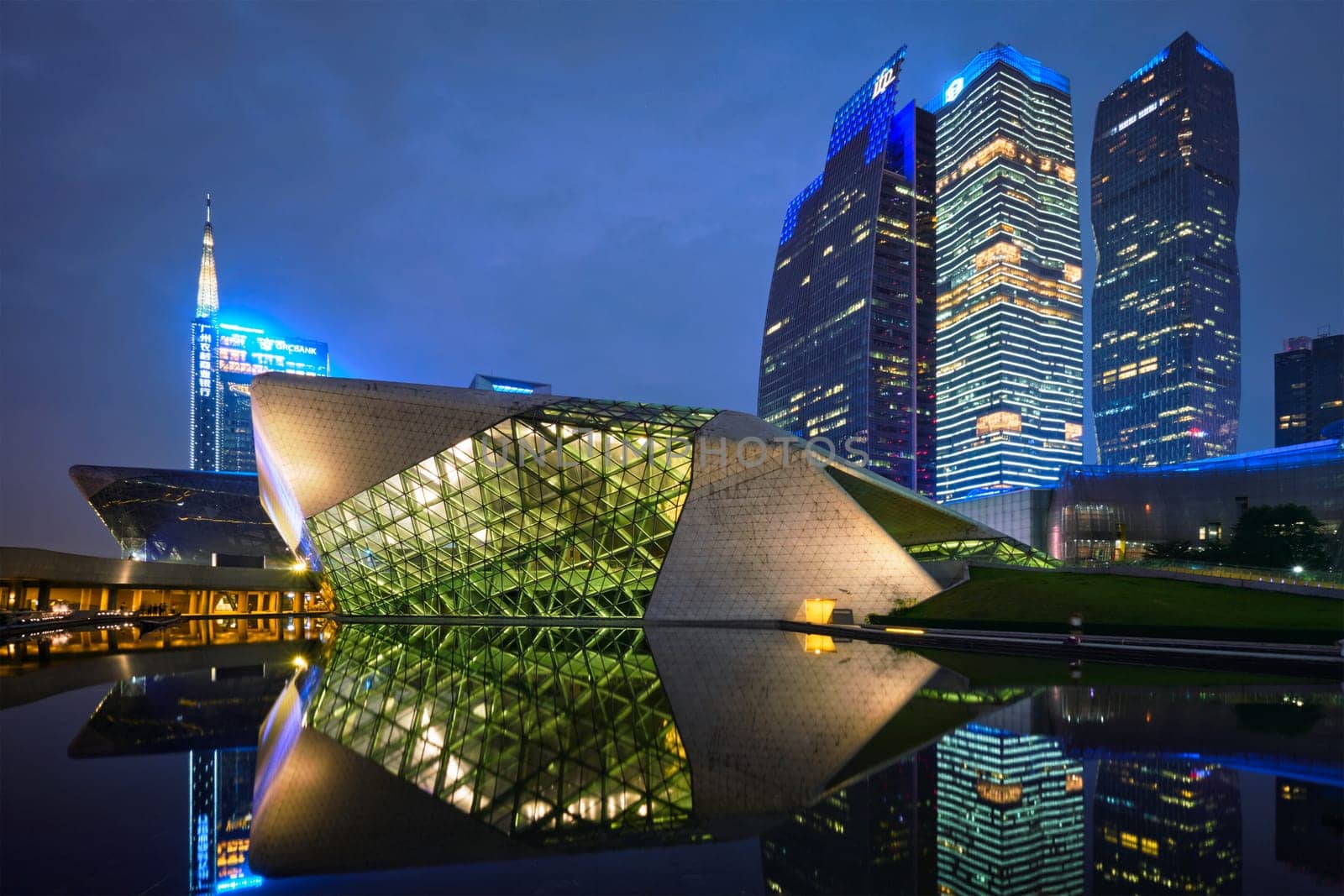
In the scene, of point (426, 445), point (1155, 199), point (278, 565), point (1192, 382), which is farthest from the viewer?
point (1155, 199)

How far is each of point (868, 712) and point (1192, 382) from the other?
193713 mm

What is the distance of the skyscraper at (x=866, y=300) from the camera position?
152 m

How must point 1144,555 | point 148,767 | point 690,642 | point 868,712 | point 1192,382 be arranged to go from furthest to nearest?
1. point 1192,382
2. point 1144,555
3. point 690,642
4. point 868,712
5. point 148,767

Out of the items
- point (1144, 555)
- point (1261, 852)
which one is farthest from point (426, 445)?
point (1144, 555)

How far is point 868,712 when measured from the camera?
1212 centimetres

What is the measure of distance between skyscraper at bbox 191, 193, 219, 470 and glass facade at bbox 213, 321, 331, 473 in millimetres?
2405

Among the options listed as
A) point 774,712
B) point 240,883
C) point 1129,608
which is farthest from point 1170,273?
point 240,883

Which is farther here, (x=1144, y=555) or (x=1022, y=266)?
(x=1022, y=266)

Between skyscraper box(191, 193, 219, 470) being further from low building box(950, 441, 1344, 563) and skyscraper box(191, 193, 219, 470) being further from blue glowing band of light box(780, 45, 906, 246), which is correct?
low building box(950, 441, 1344, 563)

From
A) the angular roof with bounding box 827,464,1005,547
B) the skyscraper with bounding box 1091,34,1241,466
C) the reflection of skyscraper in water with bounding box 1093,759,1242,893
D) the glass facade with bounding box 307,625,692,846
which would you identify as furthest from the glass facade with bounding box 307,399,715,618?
the skyscraper with bounding box 1091,34,1241,466

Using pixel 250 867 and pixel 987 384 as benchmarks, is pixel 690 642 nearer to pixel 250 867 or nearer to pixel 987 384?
pixel 250 867

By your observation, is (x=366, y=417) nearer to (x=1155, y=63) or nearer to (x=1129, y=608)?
(x=1129, y=608)

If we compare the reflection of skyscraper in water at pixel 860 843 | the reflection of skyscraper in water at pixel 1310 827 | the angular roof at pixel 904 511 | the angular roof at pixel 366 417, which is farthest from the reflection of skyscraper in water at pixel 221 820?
the angular roof at pixel 904 511

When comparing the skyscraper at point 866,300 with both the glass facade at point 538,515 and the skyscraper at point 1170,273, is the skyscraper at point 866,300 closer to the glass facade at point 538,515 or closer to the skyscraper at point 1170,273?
the skyscraper at point 1170,273
